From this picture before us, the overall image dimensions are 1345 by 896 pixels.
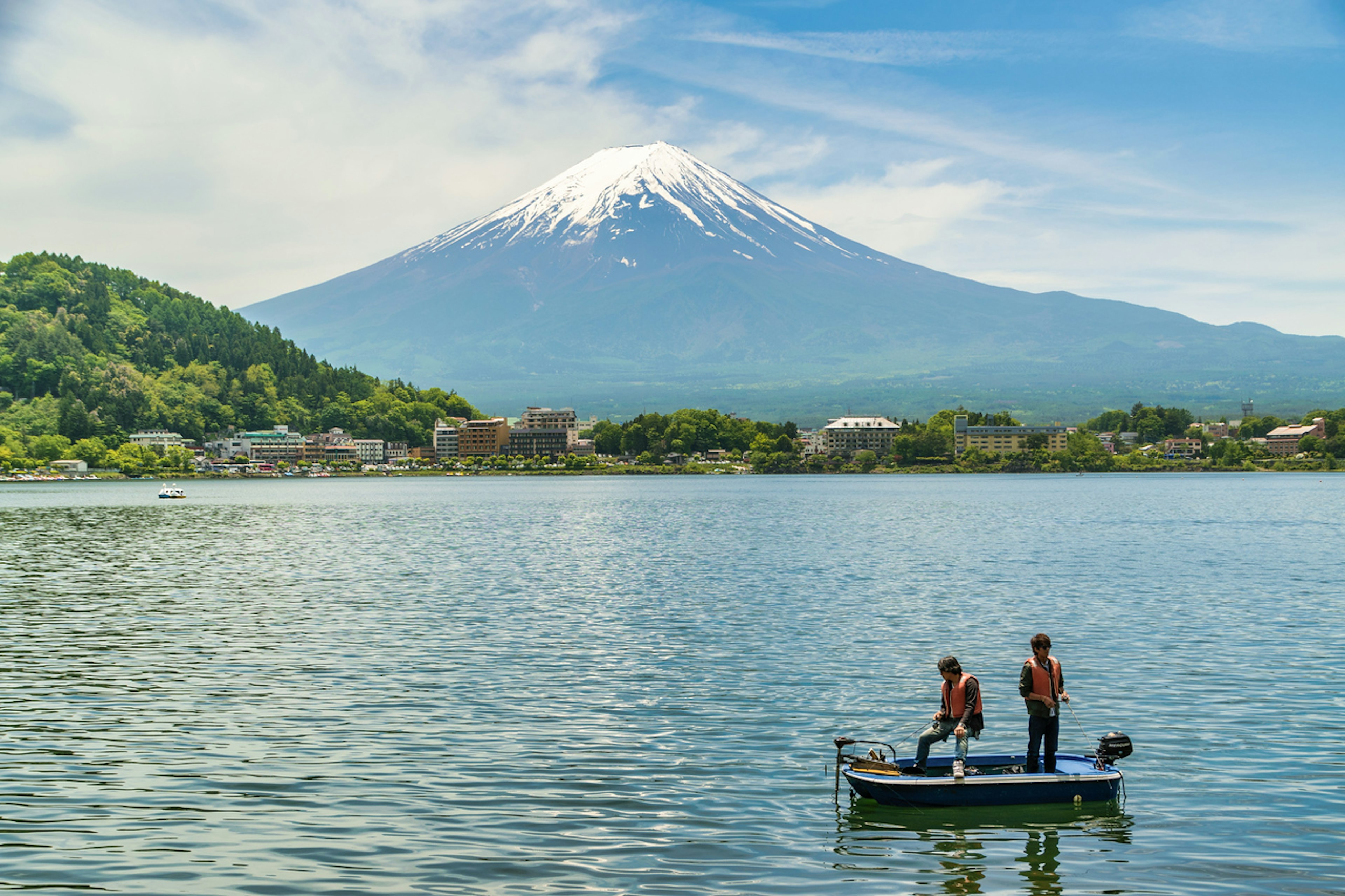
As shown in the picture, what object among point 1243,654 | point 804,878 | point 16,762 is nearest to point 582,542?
point 1243,654

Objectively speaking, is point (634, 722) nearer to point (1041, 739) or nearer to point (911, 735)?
point (911, 735)

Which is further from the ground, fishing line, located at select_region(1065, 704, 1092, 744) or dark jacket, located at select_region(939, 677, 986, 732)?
dark jacket, located at select_region(939, 677, 986, 732)

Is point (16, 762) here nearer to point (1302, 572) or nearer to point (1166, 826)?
point (1166, 826)

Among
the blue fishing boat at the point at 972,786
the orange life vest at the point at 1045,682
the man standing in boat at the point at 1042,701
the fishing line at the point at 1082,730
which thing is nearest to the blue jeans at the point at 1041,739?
the man standing in boat at the point at 1042,701

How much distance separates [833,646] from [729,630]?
459 centimetres

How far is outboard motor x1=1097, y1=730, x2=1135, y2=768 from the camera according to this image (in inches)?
783

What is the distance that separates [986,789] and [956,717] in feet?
3.81

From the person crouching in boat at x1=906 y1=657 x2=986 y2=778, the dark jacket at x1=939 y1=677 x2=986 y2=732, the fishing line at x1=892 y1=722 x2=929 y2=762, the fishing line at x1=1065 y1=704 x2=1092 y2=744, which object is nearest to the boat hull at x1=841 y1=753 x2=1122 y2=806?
the person crouching in boat at x1=906 y1=657 x2=986 y2=778

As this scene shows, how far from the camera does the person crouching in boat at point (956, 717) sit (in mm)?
19328

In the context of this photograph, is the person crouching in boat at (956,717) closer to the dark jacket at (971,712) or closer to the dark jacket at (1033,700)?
the dark jacket at (971,712)

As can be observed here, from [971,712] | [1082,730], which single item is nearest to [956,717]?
[971,712]

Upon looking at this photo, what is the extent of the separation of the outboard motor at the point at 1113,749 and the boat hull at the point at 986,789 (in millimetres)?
545

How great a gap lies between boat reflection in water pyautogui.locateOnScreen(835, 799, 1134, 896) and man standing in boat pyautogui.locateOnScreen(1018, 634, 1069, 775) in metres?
0.81

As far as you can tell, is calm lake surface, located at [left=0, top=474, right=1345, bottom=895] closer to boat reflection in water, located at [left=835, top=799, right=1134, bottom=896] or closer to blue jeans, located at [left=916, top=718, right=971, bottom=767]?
boat reflection in water, located at [left=835, top=799, right=1134, bottom=896]
